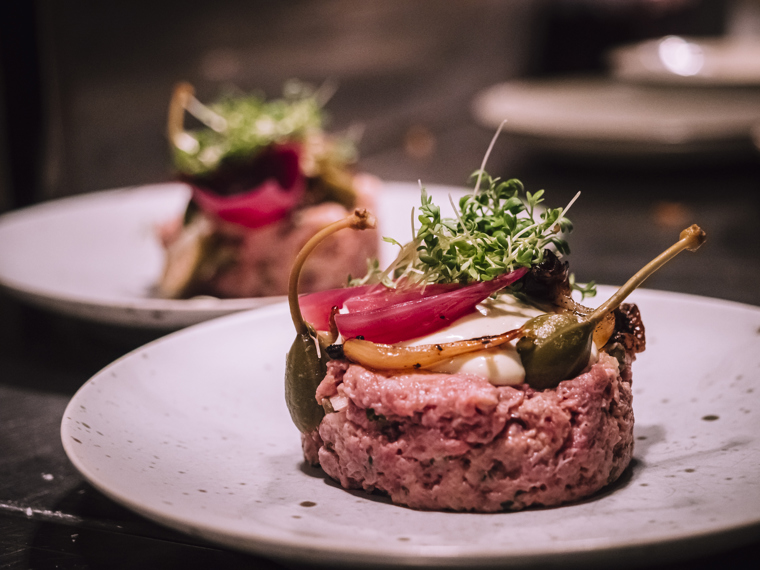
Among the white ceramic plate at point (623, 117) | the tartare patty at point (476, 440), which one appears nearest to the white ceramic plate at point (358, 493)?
the tartare patty at point (476, 440)

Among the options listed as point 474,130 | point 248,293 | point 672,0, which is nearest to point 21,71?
point 248,293

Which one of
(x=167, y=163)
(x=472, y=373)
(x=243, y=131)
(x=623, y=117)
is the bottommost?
(x=167, y=163)

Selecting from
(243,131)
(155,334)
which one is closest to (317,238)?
(155,334)

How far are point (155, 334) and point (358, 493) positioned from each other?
1352 mm

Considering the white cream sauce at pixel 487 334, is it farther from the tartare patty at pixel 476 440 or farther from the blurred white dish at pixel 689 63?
the blurred white dish at pixel 689 63

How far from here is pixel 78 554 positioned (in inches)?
58.6

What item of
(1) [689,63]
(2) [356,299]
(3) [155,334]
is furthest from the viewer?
(1) [689,63]

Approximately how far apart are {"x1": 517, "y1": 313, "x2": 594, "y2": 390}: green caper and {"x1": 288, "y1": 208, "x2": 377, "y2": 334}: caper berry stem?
0.36m

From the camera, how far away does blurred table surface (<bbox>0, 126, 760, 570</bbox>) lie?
1.50 meters

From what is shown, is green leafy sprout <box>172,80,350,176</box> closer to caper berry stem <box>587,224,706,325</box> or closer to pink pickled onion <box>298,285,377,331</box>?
pink pickled onion <box>298,285,377,331</box>

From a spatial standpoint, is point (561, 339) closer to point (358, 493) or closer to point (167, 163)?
point (358, 493)

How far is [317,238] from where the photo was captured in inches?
60.9

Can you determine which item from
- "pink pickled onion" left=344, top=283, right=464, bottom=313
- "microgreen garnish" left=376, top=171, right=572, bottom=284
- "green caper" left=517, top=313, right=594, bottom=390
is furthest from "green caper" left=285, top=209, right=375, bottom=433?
"green caper" left=517, top=313, right=594, bottom=390

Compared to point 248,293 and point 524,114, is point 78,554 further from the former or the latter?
point 524,114
